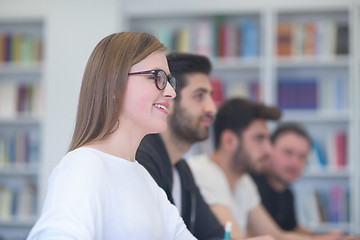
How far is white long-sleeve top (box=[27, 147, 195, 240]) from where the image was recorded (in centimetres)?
83

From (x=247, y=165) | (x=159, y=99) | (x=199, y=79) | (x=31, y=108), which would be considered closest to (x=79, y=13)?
(x=31, y=108)

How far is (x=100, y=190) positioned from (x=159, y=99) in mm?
262

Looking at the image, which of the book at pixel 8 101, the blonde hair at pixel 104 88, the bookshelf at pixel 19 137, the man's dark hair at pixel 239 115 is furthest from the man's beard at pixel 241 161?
the book at pixel 8 101

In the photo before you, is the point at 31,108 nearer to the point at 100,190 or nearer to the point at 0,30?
the point at 0,30

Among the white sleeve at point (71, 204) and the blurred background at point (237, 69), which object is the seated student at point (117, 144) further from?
the blurred background at point (237, 69)

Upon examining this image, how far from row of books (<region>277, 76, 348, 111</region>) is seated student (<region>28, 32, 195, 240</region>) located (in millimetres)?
3285

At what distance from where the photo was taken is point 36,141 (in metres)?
4.67

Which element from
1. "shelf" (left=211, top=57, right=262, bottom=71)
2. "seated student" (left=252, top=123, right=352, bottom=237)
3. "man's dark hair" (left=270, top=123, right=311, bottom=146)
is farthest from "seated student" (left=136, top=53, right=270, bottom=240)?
"shelf" (left=211, top=57, right=262, bottom=71)

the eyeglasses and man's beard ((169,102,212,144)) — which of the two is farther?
man's beard ((169,102,212,144))

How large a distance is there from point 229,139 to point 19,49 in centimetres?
269

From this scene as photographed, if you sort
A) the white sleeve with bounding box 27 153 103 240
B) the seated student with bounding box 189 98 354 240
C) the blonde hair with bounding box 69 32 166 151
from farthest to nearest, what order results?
the seated student with bounding box 189 98 354 240 → the blonde hair with bounding box 69 32 166 151 → the white sleeve with bounding box 27 153 103 240

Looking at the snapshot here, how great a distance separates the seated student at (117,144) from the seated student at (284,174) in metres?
2.30

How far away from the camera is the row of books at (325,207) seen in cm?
413

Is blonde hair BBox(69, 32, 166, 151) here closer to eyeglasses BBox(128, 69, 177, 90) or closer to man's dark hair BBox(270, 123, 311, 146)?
eyeglasses BBox(128, 69, 177, 90)
